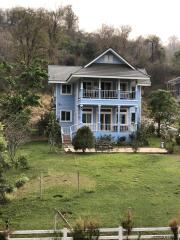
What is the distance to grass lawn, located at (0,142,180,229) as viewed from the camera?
16.9 m

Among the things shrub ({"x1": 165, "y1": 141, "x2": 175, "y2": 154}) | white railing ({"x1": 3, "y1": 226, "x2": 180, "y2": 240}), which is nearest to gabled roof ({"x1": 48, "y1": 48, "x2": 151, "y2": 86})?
shrub ({"x1": 165, "y1": 141, "x2": 175, "y2": 154})

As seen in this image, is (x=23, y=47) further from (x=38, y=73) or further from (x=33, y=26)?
(x=38, y=73)

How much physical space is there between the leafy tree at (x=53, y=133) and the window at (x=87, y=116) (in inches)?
109

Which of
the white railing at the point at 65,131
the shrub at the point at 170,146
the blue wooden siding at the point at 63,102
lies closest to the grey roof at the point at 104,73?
the blue wooden siding at the point at 63,102

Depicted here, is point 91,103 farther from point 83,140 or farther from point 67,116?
point 83,140

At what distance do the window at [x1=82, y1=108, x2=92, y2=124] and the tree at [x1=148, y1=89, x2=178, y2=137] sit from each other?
5.70 m

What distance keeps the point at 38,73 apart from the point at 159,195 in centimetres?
1811

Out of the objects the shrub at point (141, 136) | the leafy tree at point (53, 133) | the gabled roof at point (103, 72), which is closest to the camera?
the leafy tree at point (53, 133)

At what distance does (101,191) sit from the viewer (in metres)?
20.2

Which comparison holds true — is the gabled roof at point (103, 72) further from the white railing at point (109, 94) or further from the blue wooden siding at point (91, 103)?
the white railing at point (109, 94)

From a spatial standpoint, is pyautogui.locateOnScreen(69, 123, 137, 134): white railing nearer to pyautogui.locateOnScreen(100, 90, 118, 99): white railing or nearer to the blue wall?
the blue wall

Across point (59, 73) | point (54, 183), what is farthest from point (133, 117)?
point (54, 183)

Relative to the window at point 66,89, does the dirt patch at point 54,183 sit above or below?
below

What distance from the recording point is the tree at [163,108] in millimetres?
40094
